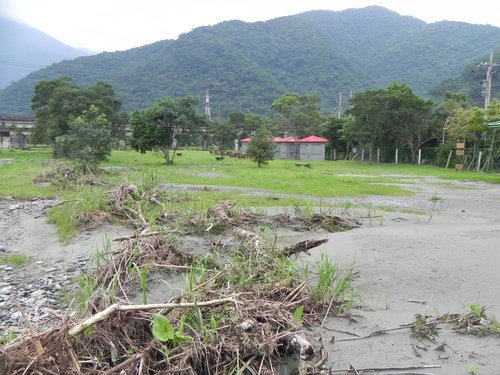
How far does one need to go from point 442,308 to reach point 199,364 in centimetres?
318

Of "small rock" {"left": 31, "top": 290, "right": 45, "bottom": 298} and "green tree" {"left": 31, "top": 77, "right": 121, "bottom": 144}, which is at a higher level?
"green tree" {"left": 31, "top": 77, "right": 121, "bottom": 144}

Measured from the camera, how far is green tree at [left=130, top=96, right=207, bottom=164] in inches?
1220

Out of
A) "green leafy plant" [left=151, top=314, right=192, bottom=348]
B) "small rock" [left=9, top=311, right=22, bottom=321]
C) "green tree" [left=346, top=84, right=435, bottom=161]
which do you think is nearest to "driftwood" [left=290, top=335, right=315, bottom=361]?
"green leafy plant" [left=151, top=314, right=192, bottom=348]

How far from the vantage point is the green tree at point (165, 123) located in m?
31.0

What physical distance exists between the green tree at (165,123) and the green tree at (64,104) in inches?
174

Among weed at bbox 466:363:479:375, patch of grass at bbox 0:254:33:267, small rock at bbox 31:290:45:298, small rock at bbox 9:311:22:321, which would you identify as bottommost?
patch of grass at bbox 0:254:33:267

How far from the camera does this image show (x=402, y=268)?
21.9ft

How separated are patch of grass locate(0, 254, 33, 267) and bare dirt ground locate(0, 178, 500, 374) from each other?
25 centimetres

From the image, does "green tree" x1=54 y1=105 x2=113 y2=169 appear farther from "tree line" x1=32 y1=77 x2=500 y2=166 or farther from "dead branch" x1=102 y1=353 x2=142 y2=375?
"dead branch" x1=102 y1=353 x2=142 y2=375

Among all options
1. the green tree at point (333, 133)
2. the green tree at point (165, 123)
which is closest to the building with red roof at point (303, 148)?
the green tree at point (333, 133)

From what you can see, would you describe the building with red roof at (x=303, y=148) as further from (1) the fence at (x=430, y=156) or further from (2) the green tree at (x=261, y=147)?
(2) the green tree at (x=261, y=147)

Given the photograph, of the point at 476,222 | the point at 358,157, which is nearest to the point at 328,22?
the point at 358,157

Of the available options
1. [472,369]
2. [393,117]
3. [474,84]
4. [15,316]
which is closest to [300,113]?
[393,117]

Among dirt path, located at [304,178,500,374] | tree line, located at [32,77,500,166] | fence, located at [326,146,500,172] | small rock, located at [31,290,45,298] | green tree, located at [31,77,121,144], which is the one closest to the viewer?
dirt path, located at [304,178,500,374]
